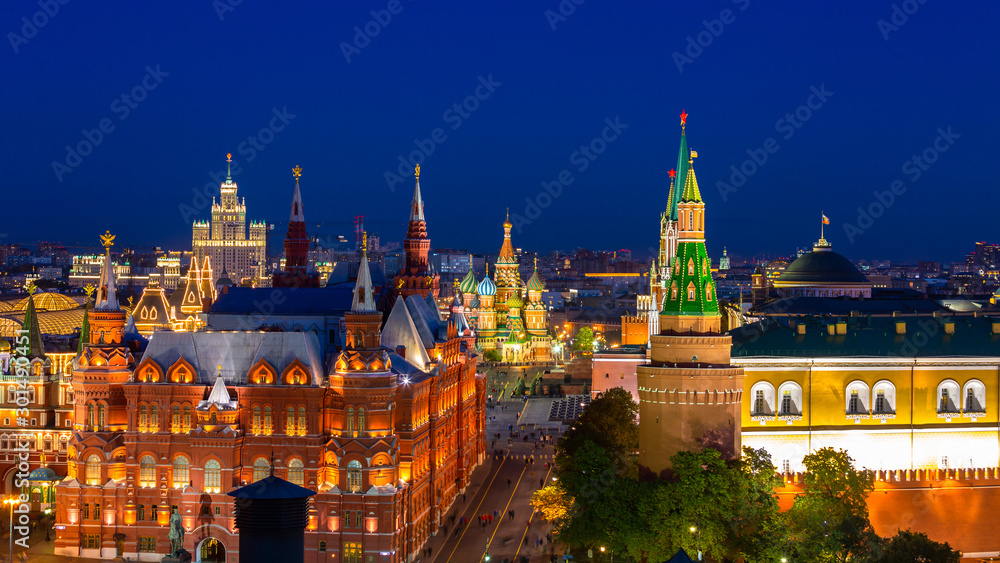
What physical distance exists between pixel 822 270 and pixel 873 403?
75.6 meters

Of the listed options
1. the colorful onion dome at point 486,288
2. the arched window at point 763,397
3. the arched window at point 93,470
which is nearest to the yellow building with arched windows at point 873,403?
the arched window at point 763,397

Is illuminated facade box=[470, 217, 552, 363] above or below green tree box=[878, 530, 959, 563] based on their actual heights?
above

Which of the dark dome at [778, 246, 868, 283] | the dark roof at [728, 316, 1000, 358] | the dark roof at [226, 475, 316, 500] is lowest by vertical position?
the dark roof at [226, 475, 316, 500]

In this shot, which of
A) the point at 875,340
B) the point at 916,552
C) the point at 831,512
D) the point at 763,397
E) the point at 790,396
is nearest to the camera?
the point at 916,552

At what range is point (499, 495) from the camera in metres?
65.6

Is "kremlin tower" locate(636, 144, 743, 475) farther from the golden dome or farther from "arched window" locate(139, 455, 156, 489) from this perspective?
the golden dome

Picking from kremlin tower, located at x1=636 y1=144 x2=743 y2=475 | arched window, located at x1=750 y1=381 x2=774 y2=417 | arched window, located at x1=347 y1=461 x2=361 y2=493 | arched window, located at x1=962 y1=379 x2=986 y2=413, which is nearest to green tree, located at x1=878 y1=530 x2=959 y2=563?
kremlin tower, located at x1=636 y1=144 x2=743 y2=475

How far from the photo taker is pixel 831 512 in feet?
150

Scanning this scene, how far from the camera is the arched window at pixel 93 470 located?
2105 inches

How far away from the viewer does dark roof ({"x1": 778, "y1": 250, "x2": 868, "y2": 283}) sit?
12744cm

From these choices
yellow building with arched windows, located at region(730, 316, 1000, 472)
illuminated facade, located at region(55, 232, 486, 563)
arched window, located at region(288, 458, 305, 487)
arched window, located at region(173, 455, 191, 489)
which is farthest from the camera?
yellow building with arched windows, located at region(730, 316, 1000, 472)

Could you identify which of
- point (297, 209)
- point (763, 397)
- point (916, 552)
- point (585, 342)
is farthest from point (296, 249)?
point (585, 342)

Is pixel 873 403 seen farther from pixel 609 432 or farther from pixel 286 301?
pixel 286 301

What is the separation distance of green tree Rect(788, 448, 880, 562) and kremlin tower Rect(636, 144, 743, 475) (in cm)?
400
